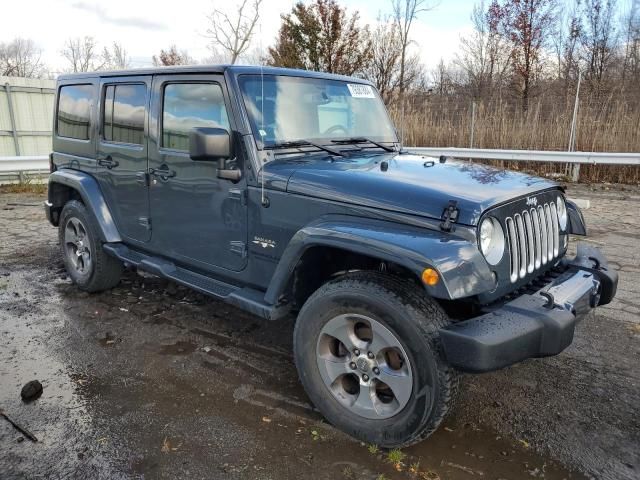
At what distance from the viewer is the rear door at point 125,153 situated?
3889 millimetres

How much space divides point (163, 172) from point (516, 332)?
267cm

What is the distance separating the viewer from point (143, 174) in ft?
12.7

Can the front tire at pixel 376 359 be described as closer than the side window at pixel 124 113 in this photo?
Yes

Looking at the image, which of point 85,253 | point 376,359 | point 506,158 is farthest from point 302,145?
point 506,158

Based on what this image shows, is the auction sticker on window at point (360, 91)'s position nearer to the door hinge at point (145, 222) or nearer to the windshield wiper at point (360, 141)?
the windshield wiper at point (360, 141)

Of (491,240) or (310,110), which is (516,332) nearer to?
(491,240)

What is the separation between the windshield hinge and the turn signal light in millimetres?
273

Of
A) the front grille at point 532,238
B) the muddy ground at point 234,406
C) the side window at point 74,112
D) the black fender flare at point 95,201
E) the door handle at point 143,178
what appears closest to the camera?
the muddy ground at point 234,406

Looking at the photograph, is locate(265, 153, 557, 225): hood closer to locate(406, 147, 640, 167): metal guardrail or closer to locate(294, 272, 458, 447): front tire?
locate(294, 272, 458, 447): front tire

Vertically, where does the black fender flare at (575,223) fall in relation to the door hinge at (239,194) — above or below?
below

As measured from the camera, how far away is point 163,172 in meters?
3.68

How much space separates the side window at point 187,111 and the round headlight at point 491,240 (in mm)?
1741

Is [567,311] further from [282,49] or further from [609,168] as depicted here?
[282,49]

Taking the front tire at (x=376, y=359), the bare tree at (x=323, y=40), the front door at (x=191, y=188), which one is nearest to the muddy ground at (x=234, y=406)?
the front tire at (x=376, y=359)
